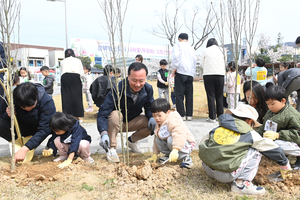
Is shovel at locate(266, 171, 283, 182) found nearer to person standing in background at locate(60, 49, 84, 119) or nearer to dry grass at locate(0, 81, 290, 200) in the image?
dry grass at locate(0, 81, 290, 200)

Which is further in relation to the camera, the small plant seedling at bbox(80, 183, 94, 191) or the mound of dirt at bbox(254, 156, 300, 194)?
the small plant seedling at bbox(80, 183, 94, 191)

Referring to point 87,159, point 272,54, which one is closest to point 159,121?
point 87,159

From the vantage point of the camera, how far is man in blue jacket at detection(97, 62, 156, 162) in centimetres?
269

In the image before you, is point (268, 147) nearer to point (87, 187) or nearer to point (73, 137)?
point (87, 187)

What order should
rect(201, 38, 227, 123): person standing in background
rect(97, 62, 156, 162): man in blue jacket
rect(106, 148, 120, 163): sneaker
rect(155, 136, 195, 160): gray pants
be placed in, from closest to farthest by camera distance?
rect(155, 136, 195, 160): gray pants → rect(97, 62, 156, 162): man in blue jacket → rect(106, 148, 120, 163): sneaker → rect(201, 38, 227, 123): person standing in background

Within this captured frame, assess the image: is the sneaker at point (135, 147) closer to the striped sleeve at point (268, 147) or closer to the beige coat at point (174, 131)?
the beige coat at point (174, 131)

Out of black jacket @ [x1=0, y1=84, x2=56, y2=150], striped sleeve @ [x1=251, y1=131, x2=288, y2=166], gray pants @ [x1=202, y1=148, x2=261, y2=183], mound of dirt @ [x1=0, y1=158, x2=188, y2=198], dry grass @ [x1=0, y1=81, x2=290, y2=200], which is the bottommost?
dry grass @ [x1=0, y1=81, x2=290, y2=200]

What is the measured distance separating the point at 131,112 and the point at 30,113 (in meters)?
1.32

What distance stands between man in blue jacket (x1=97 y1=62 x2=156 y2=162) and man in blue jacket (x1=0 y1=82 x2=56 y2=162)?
2.28 feet

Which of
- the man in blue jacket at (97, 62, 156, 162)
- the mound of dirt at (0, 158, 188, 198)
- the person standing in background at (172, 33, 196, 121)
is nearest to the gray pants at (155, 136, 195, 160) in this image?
the mound of dirt at (0, 158, 188, 198)

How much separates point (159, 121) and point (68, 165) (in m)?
1.18

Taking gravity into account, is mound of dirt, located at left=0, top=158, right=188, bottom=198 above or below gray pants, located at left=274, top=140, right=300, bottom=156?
below

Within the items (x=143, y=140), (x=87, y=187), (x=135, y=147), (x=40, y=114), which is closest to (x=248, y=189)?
(x=87, y=187)

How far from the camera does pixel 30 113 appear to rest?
2920 millimetres
